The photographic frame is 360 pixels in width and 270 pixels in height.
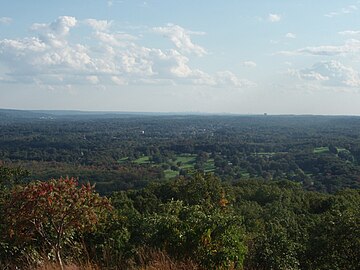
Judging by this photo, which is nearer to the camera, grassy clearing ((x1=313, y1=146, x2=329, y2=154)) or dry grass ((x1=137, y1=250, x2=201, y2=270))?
dry grass ((x1=137, y1=250, x2=201, y2=270))

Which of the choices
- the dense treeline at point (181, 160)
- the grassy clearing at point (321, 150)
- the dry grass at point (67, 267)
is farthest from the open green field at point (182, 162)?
the dry grass at point (67, 267)

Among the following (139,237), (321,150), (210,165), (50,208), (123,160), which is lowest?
(123,160)

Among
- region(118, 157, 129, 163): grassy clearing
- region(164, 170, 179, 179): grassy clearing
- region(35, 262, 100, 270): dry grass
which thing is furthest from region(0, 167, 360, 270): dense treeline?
region(118, 157, 129, 163): grassy clearing

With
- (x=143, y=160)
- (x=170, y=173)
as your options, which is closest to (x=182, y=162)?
(x=143, y=160)

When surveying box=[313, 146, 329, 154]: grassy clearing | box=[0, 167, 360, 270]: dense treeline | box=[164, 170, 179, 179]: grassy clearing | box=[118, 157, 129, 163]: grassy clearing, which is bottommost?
box=[118, 157, 129, 163]: grassy clearing

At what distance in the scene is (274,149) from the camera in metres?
110

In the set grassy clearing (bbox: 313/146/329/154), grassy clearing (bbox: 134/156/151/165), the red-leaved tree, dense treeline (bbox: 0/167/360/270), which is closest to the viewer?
the red-leaved tree

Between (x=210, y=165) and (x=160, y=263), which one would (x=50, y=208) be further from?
(x=210, y=165)

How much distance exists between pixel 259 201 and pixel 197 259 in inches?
1091

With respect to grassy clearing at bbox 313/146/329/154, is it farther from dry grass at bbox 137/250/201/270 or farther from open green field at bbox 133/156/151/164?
dry grass at bbox 137/250/201/270

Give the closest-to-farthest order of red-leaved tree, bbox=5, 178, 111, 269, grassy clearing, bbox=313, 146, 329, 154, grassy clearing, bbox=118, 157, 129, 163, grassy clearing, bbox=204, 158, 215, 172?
1. red-leaved tree, bbox=5, 178, 111, 269
2. grassy clearing, bbox=204, 158, 215, 172
3. grassy clearing, bbox=313, 146, 329, 154
4. grassy clearing, bbox=118, 157, 129, 163

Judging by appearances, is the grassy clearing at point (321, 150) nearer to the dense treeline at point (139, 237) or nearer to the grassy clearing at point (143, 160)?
the grassy clearing at point (143, 160)

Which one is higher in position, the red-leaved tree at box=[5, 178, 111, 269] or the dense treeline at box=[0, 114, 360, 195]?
the red-leaved tree at box=[5, 178, 111, 269]

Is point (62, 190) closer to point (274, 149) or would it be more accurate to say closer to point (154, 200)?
point (154, 200)
